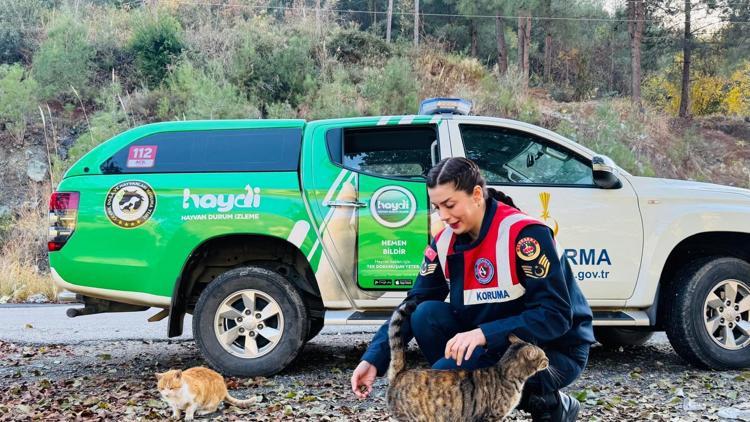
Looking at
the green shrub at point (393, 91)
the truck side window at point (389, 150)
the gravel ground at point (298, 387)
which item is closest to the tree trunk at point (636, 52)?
the green shrub at point (393, 91)

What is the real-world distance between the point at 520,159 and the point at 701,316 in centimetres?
178

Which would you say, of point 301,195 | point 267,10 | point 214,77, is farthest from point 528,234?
point 267,10

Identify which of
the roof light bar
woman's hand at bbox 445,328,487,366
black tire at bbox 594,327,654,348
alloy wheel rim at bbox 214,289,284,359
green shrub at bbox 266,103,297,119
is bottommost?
black tire at bbox 594,327,654,348

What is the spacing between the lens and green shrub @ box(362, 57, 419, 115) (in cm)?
2181

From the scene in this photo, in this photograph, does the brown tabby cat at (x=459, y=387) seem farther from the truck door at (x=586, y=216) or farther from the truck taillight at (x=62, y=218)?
the truck taillight at (x=62, y=218)

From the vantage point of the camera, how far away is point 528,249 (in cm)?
297

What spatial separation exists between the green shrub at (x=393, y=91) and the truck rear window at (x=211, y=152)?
15673mm

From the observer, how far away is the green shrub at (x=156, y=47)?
A: 2392 centimetres

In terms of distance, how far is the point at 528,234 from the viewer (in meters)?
2.99

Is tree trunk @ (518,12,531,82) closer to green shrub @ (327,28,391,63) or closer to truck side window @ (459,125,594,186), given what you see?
green shrub @ (327,28,391,63)

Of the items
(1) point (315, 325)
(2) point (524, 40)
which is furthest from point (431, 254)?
(2) point (524, 40)

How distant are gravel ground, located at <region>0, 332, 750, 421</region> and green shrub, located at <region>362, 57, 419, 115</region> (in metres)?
15.1

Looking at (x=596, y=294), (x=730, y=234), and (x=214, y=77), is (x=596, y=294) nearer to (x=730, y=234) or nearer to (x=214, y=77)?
(x=730, y=234)

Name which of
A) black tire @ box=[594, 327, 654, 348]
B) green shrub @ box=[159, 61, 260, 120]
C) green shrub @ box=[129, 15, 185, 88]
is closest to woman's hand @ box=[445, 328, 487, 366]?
black tire @ box=[594, 327, 654, 348]
